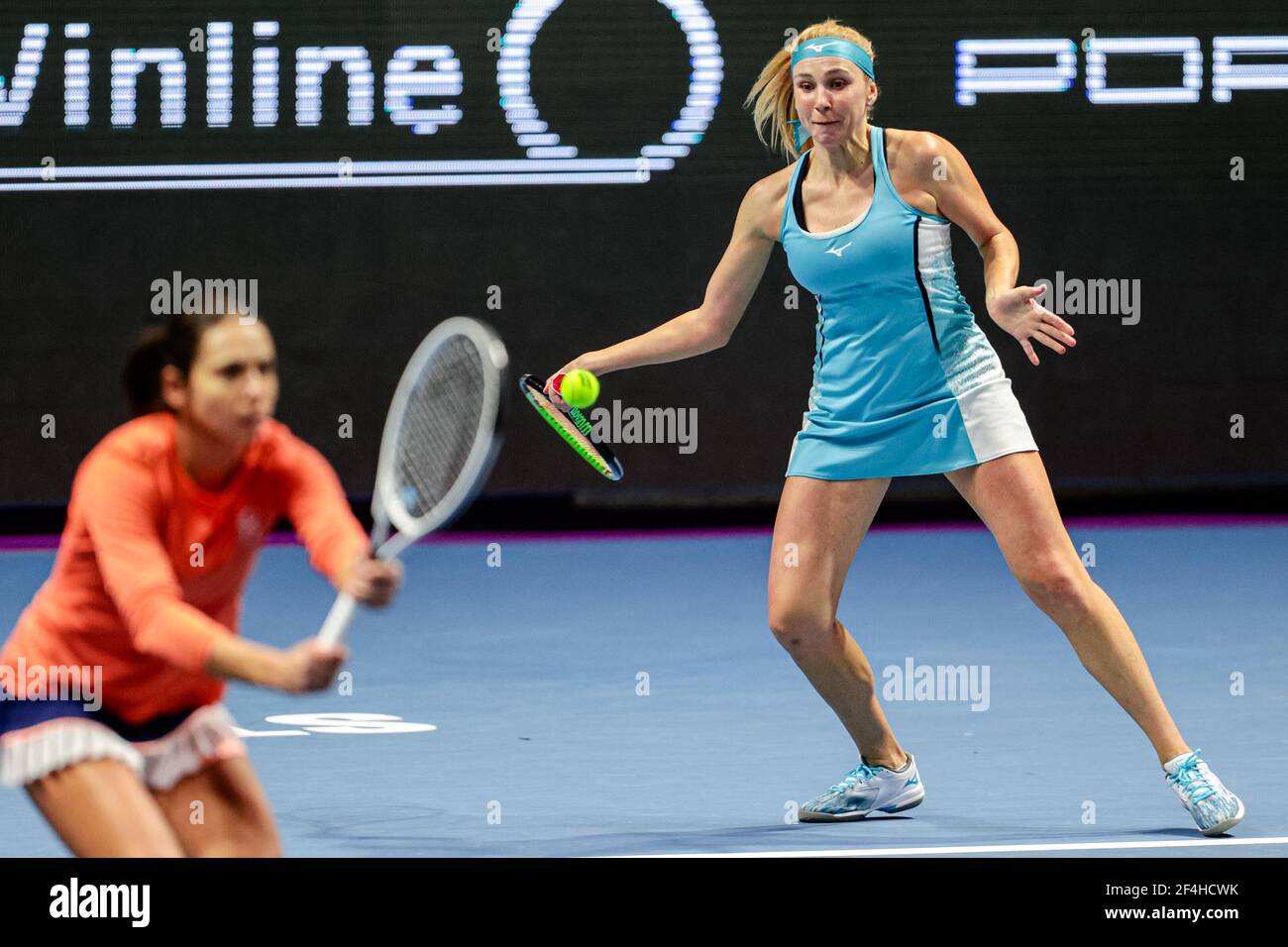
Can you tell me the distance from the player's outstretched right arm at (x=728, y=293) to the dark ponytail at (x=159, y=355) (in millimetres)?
1896

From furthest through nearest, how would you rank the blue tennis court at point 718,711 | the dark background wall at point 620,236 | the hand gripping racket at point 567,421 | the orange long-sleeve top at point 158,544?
the dark background wall at point 620,236
the blue tennis court at point 718,711
the hand gripping racket at point 567,421
the orange long-sleeve top at point 158,544

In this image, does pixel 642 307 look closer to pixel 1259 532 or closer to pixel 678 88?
pixel 678 88

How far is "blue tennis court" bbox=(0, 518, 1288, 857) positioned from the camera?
4.72 metres

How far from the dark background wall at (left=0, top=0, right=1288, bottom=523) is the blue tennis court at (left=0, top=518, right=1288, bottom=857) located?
3.43ft

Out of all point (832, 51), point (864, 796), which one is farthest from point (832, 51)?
point (864, 796)

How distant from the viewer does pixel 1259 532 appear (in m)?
10.8

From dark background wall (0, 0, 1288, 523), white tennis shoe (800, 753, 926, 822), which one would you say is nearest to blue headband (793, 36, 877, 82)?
white tennis shoe (800, 753, 926, 822)

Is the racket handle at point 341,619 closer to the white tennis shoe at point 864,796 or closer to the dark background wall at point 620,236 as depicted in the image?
the white tennis shoe at point 864,796

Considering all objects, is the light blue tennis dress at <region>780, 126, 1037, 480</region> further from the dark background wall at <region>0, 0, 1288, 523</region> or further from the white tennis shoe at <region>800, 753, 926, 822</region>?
the dark background wall at <region>0, 0, 1288, 523</region>

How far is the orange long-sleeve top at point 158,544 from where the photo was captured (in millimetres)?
2943

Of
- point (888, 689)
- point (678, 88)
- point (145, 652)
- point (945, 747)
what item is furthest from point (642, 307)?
point (145, 652)

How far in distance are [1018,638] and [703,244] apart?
3.97m

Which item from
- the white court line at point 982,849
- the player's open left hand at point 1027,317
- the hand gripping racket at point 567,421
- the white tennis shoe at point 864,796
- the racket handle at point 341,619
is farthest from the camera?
the white tennis shoe at point 864,796

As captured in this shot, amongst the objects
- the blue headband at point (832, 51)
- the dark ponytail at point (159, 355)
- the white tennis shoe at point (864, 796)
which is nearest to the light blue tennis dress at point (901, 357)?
the blue headband at point (832, 51)
